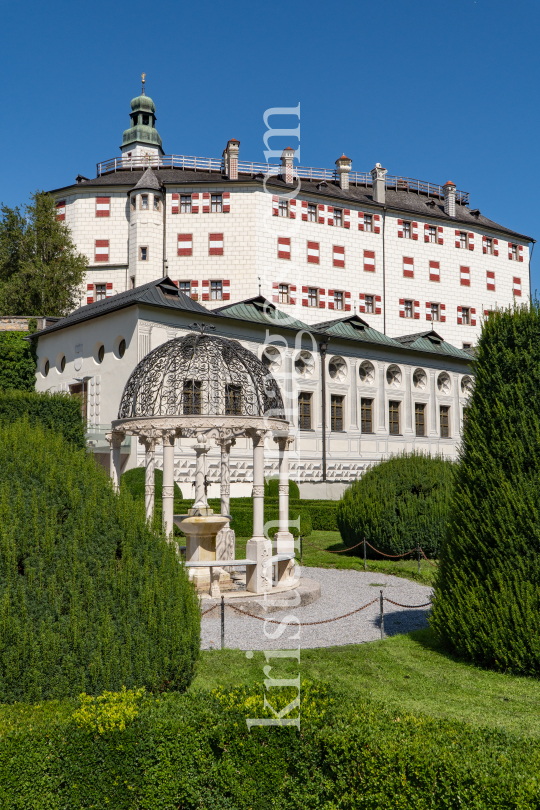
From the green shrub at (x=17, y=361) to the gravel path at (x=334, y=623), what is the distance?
22.0m

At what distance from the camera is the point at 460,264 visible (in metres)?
48.0

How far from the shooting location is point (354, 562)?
1752 cm

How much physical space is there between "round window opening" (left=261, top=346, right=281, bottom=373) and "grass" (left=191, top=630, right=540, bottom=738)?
21.8 m

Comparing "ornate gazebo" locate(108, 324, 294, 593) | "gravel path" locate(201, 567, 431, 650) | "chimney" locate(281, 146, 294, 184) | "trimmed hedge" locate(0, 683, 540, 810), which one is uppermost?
"chimney" locate(281, 146, 294, 184)

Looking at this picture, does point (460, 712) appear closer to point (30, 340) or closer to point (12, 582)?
point (12, 582)

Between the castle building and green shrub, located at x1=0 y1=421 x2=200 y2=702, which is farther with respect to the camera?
the castle building

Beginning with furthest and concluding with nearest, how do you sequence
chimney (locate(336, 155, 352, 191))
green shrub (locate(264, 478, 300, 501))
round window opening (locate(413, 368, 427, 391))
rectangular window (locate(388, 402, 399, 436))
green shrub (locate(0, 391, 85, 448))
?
chimney (locate(336, 155, 352, 191)) → round window opening (locate(413, 368, 427, 391)) → rectangular window (locate(388, 402, 399, 436)) → green shrub (locate(264, 478, 300, 501)) → green shrub (locate(0, 391, 85, 448))

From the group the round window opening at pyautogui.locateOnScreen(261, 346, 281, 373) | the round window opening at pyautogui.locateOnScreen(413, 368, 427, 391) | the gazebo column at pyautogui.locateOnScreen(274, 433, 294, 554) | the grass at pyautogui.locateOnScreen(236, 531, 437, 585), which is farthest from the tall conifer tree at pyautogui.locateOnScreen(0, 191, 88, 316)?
the gazebo column at pyautogui.locateOnScreen(274, 433, 294, 554)

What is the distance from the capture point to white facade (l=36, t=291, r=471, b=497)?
27.6 metres

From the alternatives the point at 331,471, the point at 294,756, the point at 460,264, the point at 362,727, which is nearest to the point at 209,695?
the point at 294,756

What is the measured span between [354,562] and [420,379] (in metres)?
21.6

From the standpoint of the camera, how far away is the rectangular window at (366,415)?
3472 cm

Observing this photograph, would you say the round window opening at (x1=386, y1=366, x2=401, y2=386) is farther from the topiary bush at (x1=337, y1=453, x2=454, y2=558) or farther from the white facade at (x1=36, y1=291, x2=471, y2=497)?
the topiary bush at (x1=337, y1=453, x2=454, y2=558)

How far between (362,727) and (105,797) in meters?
1.91
